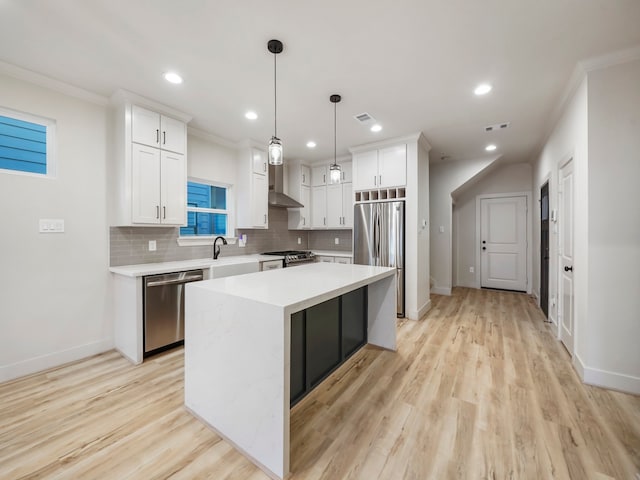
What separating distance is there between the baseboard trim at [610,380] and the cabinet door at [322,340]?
203 cm

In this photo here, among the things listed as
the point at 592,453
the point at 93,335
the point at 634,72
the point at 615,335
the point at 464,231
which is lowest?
the point at 592,453

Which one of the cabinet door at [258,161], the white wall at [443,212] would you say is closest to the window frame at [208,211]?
the cabinet door at [258,161]

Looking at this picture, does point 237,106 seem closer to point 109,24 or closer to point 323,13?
point 109,24

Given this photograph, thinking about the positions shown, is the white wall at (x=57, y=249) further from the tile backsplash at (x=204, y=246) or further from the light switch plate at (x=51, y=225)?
the tile backsplash at (x=204, y=246)

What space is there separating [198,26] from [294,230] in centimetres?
385

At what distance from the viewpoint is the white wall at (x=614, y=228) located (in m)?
2.11

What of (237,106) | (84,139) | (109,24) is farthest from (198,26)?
(84,139)

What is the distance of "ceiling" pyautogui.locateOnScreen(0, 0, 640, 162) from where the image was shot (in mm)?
1732

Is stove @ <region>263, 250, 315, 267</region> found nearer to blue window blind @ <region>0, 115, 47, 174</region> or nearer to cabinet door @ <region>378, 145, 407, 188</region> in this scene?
cabinet door @ <region>378, 145, 407, 188</region>

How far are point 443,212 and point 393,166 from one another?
1.97 meters

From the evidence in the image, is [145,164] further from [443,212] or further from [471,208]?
[471,208]

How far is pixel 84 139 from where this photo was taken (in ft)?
9.07

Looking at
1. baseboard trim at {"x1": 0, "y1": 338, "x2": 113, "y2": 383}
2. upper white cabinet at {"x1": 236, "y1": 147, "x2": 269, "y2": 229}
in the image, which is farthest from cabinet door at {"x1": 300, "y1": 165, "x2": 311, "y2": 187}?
baseboard trim at {"x1": 0, "y1": 338, "x2": 113, "y2": 383}

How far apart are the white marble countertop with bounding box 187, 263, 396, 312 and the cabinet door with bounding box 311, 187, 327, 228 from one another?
8.68 feet
